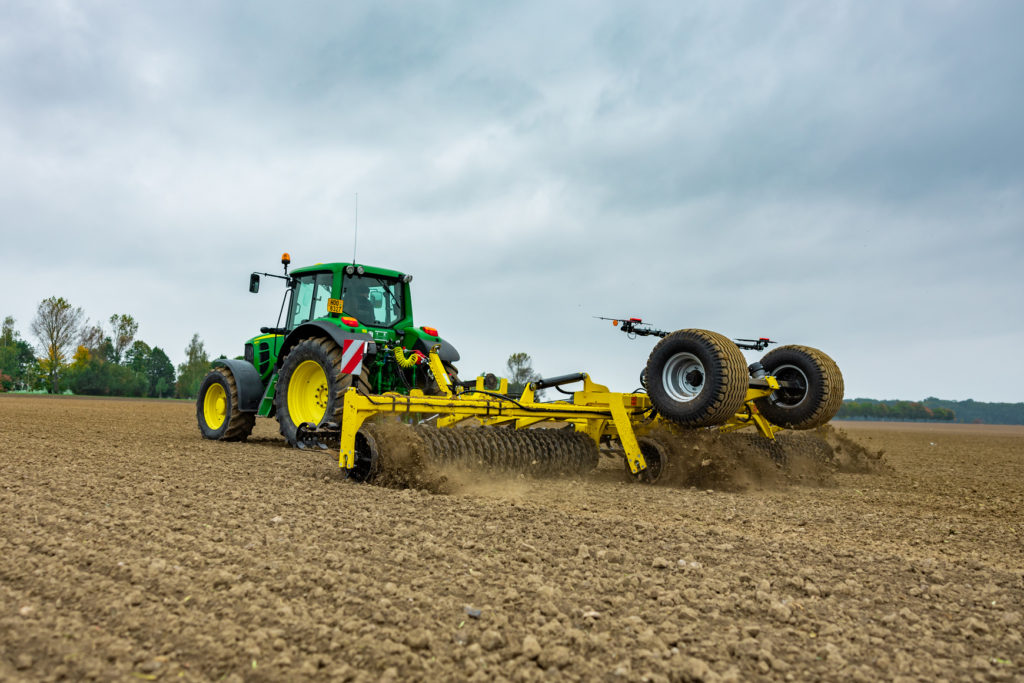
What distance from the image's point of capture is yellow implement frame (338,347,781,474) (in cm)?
618

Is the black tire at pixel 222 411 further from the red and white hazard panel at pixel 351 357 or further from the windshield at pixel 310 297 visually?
the red and white hazard panel at pixel 351 357

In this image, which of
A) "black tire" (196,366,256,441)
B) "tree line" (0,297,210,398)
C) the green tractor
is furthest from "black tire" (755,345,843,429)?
"tree line" (0,297,210,398)

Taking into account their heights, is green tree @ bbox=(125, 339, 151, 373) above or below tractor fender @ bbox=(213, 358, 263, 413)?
above

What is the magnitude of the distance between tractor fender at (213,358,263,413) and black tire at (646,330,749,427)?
5.43m

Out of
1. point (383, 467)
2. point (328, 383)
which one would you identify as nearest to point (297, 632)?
point (383, 467)

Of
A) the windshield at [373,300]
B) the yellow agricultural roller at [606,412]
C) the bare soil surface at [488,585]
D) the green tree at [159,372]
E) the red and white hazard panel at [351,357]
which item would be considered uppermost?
Answer: the green tree at [159,372]

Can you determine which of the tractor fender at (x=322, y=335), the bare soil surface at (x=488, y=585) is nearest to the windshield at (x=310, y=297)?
the tractor fender at (x=322, y=335)

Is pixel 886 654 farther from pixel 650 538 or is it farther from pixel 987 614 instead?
pixel 650 538

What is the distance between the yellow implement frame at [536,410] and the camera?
20.3 ft

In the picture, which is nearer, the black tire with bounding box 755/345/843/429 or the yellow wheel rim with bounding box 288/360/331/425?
the black tire with bounding box 755/345/843/429

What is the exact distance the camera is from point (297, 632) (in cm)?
266

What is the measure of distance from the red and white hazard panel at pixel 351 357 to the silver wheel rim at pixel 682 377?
3.23m

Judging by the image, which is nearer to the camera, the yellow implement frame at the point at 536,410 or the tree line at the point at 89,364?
the yellow implement frame at the point at 536,410

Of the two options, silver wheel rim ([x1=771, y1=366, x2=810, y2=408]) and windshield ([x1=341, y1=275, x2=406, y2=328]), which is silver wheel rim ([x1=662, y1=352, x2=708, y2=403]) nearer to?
silver wheel rim ([x1=771, y1=366, x2=810, y2=408])
